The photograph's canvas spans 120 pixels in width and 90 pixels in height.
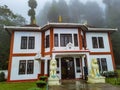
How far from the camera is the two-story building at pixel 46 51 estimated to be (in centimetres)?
1592

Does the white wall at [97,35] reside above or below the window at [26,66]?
above

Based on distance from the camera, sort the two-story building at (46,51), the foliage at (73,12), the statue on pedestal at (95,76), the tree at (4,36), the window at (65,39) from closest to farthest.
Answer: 1. the statue on pedestal at (95,76)
2. the two-story building at (46,51)
3. the window at (65,39)
4. the tree at (4,36)
5. the foliage at (73,12)

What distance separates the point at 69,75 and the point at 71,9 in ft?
135

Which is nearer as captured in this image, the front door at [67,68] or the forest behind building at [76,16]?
the front door at [67,68]

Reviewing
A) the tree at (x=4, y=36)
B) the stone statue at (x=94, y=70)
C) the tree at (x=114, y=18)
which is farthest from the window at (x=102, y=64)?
the tree at (x=114, y=18)

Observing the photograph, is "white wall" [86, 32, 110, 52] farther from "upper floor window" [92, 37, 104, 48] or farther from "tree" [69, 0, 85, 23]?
"tree" [69, 0, 85, 23]

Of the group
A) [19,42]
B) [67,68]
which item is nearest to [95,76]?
[67,68]

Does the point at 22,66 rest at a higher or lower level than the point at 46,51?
lower

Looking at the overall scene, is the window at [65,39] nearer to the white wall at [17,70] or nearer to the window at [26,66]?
the white wall at [17,70]

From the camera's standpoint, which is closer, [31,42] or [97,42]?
[31,42]

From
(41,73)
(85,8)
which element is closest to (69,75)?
(41,73)

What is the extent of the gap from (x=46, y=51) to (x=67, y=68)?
3.15m

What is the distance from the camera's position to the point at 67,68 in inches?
648

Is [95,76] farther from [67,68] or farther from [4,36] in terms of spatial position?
[4,36]
